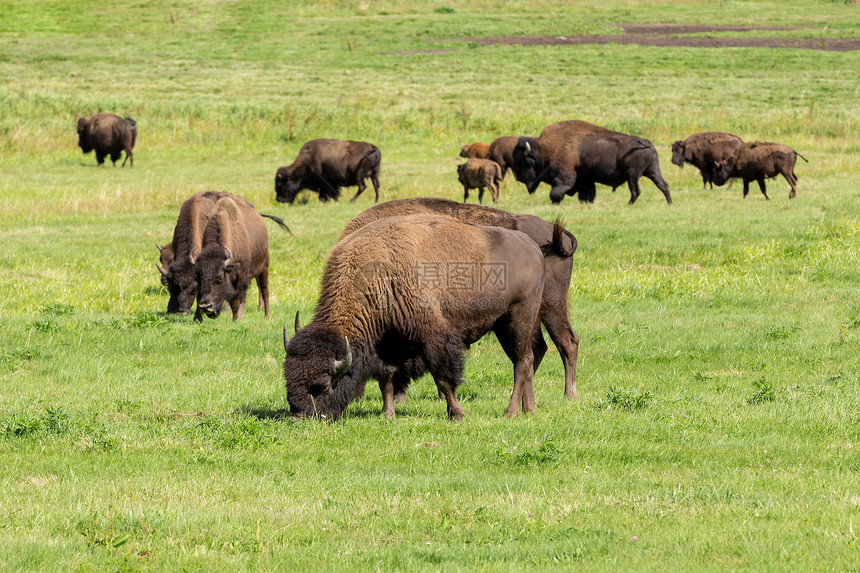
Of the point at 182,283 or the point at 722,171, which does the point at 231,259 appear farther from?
the point at 722,171

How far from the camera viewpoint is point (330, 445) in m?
7.90

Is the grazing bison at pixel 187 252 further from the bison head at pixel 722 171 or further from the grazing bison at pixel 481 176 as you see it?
the bison head at pixel 722 171

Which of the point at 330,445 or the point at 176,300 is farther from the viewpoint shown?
the point at 176,300

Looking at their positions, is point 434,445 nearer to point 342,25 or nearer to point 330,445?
point 330,445

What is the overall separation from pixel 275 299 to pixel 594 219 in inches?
315

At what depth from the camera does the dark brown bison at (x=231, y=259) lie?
48.0 ft

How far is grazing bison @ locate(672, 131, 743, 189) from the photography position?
30422 mm

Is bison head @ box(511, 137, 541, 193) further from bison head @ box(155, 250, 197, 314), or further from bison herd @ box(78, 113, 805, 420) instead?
bison herd @ box(78, 113, 805, 420)

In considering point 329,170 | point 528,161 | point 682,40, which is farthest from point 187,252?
point 682,40

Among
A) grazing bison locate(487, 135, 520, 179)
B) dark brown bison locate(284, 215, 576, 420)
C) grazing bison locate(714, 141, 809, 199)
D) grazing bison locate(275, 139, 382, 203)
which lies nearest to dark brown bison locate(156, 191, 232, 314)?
dark brown bison locate(284, 215, 576, 420)

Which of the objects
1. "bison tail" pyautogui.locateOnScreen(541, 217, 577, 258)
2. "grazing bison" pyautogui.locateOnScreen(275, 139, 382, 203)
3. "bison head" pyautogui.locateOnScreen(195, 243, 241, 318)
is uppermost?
"bison tail" pyautogui.locateOnScreen(541, 217, 577, 258)

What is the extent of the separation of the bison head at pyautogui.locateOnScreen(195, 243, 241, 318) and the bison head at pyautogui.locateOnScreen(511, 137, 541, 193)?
552 inches

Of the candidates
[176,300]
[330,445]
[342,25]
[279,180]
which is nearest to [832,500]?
[330,445]

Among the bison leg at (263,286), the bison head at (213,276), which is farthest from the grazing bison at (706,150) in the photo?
the bison head at (213,276)
